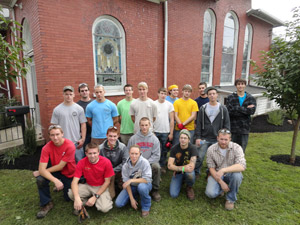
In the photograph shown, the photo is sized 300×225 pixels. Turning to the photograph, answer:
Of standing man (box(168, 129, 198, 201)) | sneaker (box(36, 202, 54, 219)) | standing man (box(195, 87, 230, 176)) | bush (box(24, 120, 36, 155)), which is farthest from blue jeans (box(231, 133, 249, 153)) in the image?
bush (box(24, 120, 36, 155))

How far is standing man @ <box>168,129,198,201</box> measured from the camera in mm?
3182

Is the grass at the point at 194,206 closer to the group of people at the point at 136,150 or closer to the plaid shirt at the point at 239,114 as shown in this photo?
the group of people at the point at 136,150

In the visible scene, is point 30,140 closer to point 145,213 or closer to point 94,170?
point 94,170

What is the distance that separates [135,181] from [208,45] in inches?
344

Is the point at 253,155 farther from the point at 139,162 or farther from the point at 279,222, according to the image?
the point at 139,162

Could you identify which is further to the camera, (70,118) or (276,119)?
(276,119)

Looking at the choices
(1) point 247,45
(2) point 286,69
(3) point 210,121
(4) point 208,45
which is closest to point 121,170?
(3) point 210,121

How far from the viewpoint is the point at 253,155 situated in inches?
204

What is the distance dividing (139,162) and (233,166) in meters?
1.52

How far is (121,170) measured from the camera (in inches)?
127

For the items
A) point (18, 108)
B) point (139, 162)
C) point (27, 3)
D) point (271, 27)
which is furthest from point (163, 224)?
point (271, 27)

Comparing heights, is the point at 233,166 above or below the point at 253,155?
above

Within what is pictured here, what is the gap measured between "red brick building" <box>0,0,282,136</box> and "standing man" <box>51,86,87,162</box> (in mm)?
1422

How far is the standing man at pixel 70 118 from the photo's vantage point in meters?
3.39
